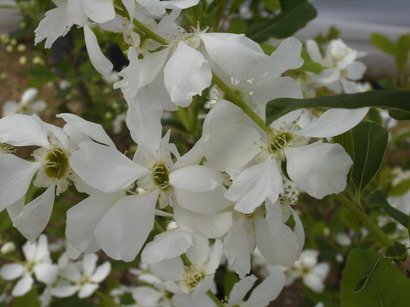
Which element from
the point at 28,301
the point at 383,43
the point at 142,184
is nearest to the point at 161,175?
the point at 142,184

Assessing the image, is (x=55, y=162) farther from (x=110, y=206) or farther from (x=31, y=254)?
(x=31, y=254)

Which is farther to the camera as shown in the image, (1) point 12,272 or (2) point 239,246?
(1) point 12,272

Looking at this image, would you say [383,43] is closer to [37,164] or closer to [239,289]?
[239,289]

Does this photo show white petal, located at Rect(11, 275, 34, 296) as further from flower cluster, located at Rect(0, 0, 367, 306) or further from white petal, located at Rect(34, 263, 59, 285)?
flower cluster, located at Rect(0, 0, 367, 306)

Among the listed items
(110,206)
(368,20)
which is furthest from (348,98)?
(368,20)

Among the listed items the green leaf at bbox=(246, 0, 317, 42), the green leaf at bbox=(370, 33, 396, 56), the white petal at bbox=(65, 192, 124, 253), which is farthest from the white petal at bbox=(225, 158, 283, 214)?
the green leaf at bbox=(370, 33, 396, 56)

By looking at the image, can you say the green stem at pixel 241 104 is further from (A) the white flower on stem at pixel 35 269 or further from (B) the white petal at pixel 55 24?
(A) the white flower on stem at pixel 35 269
